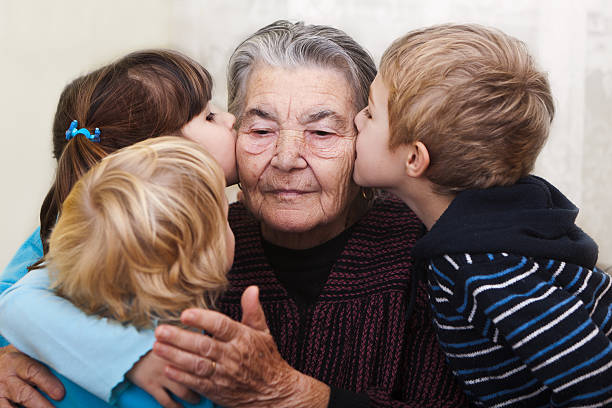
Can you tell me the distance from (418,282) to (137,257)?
37.7 inches

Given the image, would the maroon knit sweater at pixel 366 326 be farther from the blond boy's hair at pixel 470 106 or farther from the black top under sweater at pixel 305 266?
the blond boy's hair at pixel 470 106

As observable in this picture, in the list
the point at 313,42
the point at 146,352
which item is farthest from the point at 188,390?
the point at 313,42

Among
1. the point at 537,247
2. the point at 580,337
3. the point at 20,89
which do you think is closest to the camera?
the point at 580,337

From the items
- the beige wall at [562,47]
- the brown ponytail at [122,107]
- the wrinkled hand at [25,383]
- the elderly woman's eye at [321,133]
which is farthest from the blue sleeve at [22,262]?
the beige wall at [562,47]

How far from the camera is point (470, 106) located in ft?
6.09

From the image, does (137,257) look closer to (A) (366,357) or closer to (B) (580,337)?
(A) (366,357)

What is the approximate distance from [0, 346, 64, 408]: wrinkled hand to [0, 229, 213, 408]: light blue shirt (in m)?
0.05

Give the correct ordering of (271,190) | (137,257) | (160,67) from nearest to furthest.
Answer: (137,257) < (160,67) < (271,190)

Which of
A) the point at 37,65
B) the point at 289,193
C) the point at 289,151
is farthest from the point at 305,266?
the point at 37,65

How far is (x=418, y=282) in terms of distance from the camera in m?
2.15

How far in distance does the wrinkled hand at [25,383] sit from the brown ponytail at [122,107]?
0.28m

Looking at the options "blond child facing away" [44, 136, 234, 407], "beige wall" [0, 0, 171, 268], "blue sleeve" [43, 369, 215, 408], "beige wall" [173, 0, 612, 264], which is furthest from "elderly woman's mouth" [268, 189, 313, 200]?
"beige wall" [0, 0, 171, 268]

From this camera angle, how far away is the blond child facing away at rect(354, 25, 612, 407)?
1.66 meters

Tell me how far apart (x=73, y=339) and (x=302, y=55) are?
1144 millimetres
